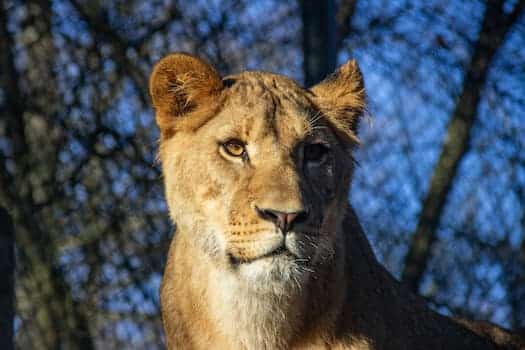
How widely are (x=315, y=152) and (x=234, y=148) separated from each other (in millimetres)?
272

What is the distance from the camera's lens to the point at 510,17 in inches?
239

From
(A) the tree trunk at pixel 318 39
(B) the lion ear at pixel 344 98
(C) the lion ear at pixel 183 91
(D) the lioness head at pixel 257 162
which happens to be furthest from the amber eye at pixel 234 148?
(A) the tree trunk at pixel 318 39

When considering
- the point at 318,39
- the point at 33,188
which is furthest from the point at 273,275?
the point at 33,188

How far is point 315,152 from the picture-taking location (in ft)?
10.1

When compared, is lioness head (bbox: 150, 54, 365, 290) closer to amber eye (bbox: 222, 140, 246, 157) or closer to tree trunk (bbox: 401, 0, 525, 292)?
amber eye (bbox: 222, 140, 246, 157)

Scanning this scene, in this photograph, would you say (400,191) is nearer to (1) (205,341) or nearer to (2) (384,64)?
(2) (384,64)

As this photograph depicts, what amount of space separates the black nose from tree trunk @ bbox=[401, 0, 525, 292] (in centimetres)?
323

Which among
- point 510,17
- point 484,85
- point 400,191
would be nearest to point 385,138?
point 400,191

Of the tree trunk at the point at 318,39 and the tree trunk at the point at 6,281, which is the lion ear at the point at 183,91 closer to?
the tree trunk at the point at 6,281

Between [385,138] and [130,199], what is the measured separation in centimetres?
168

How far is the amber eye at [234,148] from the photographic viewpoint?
296 cm

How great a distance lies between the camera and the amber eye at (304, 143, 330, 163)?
3.04 metres

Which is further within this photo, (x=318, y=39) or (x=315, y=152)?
(x=318, y=39)

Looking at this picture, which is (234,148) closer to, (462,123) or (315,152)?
(315,152)
